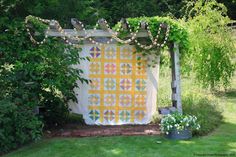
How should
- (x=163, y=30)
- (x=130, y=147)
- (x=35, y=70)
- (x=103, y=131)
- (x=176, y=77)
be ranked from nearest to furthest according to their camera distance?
(x=130, y=147) < (x=35, y=70) < (x=103, y=131) < (x=163, y=30) < (x=176, y=77)

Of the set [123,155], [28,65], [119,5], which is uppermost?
[119,5]

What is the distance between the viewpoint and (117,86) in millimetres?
7457

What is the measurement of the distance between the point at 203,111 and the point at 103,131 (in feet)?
6.22

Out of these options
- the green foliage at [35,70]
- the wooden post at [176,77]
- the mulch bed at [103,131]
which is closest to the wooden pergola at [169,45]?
the wooden post at [176,77]

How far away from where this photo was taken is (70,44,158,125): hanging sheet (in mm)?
7449

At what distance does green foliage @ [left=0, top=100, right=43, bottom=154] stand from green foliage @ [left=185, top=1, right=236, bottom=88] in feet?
17.1

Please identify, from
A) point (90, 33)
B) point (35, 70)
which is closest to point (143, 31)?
point (90, 33)

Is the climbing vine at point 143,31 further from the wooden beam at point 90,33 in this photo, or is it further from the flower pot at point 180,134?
the flower pot at point 180,134

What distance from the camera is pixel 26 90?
637cm

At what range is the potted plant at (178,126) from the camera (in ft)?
21.1

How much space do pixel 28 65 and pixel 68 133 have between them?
4.33ft

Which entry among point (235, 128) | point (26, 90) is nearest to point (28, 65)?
point (26, 90)

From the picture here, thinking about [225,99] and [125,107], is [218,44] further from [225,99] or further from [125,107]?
[125,107]

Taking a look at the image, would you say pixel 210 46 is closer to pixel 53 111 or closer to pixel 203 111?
pixel 203 111
